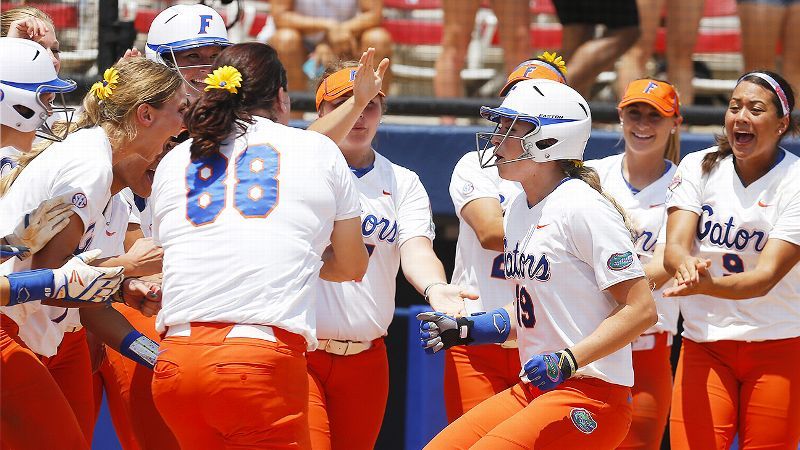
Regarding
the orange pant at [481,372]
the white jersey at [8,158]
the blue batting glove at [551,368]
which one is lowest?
the orange pant at [481,372]

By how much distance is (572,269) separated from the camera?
13.3 feet

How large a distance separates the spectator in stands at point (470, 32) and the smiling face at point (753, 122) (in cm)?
209

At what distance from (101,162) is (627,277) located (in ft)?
6.19

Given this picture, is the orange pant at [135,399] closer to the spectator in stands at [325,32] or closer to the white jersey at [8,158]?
the white jersey at [8,158]

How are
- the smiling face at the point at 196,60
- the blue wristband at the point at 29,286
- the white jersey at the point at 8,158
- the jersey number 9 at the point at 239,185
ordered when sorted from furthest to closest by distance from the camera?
the smiling face at the point at 196,60 → the white jersey at the point at 8,158 → the blue wristband at the point at 29,286 → the jersey number 9 at the point at 239,185

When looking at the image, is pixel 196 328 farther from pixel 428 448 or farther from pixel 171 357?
pixel 428 448

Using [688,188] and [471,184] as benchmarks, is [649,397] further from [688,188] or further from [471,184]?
[471,184]

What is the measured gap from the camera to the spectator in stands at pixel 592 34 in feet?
23.2

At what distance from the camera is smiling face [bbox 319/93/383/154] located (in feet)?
16.5

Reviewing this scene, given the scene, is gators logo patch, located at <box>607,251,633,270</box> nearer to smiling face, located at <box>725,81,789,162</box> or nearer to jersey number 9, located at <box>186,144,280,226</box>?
jersey number 9, located at <box>186,144,280,226</box>

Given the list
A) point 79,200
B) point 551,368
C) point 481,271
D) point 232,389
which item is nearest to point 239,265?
point 232,389

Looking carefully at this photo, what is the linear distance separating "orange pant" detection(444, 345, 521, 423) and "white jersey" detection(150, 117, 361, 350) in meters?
1.42

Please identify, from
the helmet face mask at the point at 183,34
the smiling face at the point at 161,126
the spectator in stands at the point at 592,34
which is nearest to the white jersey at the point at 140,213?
the smiling face at the point at 161,126

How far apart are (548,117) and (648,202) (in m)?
1.41
